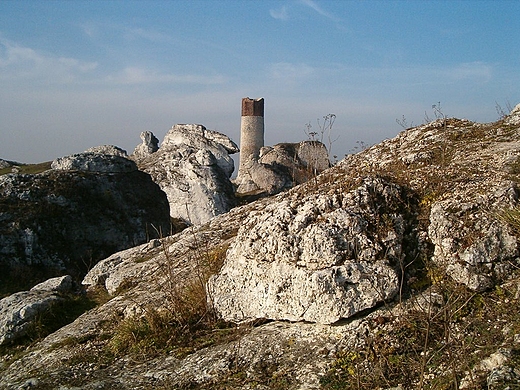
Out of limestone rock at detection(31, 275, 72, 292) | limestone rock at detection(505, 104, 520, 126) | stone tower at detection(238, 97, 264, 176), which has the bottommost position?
limestone rock at detection(31, 275, 72, 292)

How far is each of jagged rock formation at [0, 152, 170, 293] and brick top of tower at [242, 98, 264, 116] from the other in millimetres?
34501

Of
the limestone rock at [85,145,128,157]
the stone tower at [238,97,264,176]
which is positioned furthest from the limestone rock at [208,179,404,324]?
the stone tower at [238,97,264,176]

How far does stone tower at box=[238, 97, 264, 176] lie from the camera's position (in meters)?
50.3

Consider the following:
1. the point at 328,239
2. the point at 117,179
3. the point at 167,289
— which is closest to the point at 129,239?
the point at 117,179

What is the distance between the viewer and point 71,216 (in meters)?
13.4

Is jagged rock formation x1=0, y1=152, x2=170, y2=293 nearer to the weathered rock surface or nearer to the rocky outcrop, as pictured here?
the rocky outcrop

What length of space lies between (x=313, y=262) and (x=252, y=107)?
1835 inches

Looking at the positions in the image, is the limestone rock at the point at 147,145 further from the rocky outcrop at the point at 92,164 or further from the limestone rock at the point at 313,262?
the limestone rock at the point at 313,262

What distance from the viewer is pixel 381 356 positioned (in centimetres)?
410

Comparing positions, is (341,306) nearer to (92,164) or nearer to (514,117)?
(514,117)

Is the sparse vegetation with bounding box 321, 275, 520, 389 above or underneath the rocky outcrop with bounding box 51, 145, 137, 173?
underneath

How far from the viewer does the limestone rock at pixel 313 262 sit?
183 inches

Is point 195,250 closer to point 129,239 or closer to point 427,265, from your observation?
point 427,265

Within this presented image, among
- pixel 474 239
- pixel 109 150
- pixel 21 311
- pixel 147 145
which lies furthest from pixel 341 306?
pixel 147 145
